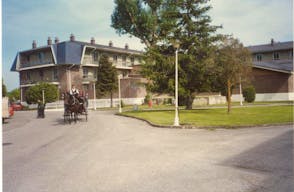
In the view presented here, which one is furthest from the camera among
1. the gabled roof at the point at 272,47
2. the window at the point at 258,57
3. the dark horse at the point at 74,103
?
the window at the point at 258,57

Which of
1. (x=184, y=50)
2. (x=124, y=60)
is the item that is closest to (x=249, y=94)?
(x=184, y=50)

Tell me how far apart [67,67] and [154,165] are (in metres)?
49.9

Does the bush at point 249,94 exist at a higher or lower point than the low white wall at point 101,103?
higher

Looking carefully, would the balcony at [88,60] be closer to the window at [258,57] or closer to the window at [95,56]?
the window at [95,56]

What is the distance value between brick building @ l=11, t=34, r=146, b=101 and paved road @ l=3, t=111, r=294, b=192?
40398 millimetres

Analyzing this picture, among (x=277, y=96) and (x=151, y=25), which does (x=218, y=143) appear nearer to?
(x=151, y=25)

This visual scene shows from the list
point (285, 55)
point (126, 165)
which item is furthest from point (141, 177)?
point (285, 55)

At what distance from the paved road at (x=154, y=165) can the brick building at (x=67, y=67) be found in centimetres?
4040

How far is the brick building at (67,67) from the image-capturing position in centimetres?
5441

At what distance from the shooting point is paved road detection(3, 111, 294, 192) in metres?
5.96

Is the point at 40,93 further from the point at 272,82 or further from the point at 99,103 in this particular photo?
the point at 272,82

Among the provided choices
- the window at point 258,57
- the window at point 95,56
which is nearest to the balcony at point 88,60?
the window at point 95,56

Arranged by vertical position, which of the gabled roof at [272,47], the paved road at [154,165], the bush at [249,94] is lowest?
the paved road at [154,165]

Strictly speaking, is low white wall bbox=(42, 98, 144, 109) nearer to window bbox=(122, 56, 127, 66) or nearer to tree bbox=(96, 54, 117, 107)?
tree bbox=(96, 54, 117, 107)
